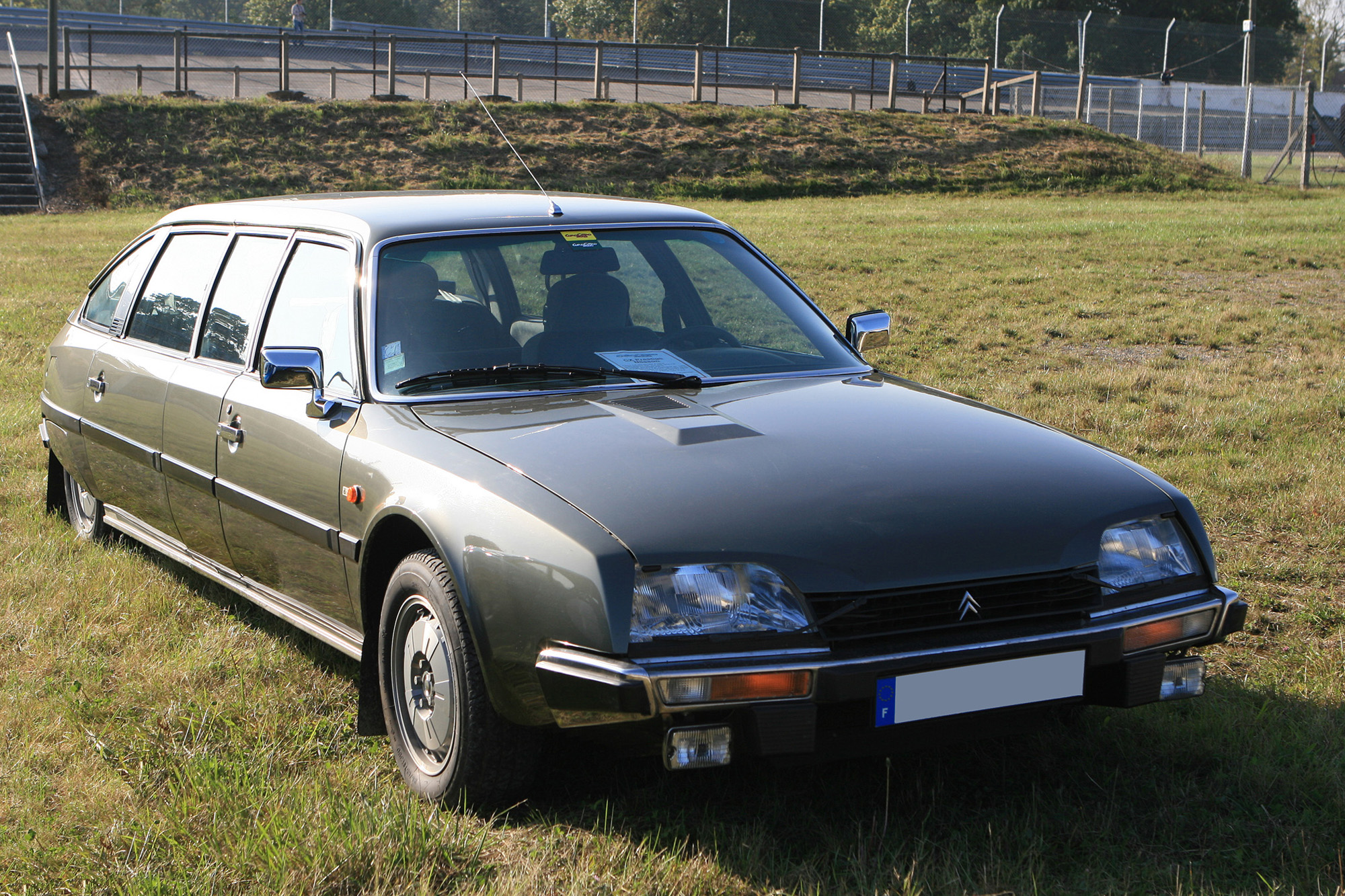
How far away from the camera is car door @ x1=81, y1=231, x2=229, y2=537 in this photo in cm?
473

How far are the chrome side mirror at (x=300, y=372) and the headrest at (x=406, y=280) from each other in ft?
0.97

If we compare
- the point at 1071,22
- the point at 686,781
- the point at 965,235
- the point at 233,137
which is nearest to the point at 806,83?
the point at 1071,22

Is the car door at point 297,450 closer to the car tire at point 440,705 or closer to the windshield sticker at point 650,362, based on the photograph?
the car tire at point 440,705

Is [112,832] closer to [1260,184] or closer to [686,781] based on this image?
[686,781]

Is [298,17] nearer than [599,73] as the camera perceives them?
No

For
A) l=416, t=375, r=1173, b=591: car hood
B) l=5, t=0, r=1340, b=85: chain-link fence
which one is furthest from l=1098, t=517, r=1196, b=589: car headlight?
l=5, t=0, r=1340, b=85: chain-link fence

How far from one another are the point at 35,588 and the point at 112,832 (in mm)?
2314

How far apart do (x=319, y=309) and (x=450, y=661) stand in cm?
150

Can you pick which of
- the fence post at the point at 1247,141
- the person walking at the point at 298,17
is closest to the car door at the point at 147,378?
the fence post at the point at 1247,141

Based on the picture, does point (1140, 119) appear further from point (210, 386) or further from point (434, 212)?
point (210, 386)

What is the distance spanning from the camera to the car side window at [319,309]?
3.90 metres

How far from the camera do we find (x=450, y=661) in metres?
3.07

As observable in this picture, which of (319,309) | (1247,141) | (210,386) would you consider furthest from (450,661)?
(1247,141)

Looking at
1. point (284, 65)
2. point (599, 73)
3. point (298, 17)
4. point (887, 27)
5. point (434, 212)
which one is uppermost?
point (887, 27)
